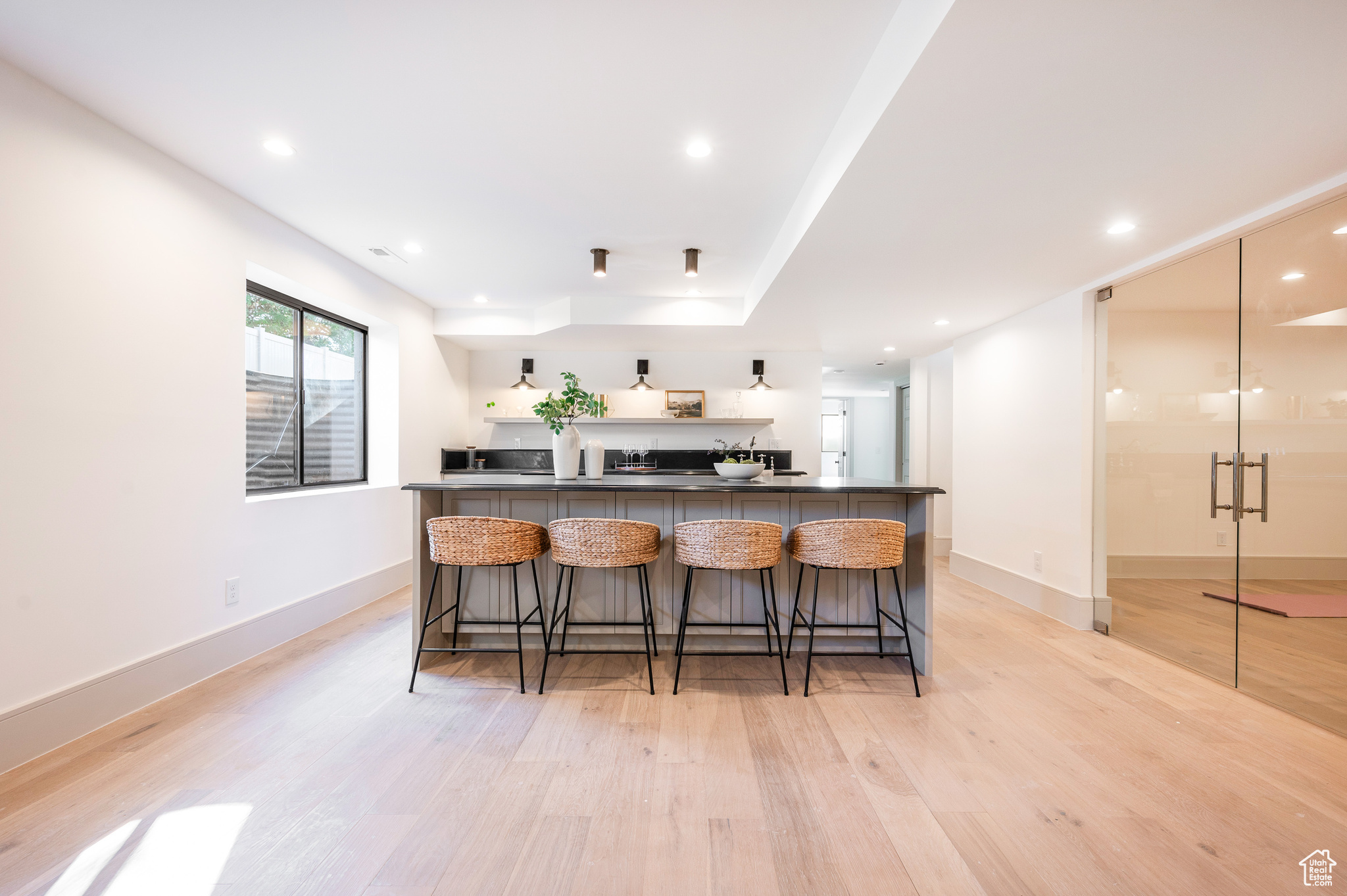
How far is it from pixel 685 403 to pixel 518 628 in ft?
12.8

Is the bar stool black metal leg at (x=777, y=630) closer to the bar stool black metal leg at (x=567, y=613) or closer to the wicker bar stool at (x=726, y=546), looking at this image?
the wicker bar stool at (x=726, y=546)

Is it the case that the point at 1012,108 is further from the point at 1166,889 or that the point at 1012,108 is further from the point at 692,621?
the point at 692,621

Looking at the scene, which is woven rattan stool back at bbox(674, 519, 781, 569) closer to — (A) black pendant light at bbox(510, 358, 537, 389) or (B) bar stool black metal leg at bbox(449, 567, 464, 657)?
(B) bar stool black metal leg at bbox(449, 567, 464, 657)

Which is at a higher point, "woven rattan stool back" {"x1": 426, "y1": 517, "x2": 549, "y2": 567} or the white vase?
the white vase

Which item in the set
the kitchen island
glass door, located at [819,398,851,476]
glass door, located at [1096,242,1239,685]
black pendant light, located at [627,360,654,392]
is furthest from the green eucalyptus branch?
glass door, located at [819,398,851,476]

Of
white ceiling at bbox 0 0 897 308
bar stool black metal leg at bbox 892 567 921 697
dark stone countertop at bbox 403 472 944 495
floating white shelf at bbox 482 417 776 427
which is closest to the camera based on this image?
white ceiling at bbox 0 0 897 308

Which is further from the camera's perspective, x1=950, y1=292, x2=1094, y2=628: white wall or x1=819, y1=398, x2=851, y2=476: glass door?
x1=819, y1=398, x2=851, y2=476: glass door

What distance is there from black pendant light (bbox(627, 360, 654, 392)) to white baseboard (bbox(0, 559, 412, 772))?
11.2 ft

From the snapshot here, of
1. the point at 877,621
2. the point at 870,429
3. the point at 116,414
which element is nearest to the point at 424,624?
the point at 116,414

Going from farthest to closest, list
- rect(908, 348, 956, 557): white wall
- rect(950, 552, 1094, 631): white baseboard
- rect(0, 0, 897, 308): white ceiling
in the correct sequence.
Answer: rect(908, 348, 956, 557): white wall, rect(950, 552, 1094, 631): white baseboard, rect(0, 0, 897, 308): white ceiling

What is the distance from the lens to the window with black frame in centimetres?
339

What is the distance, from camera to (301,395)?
3.77m

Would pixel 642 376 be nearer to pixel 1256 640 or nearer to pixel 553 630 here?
pixel 553 630

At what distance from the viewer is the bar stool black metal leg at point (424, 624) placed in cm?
261
